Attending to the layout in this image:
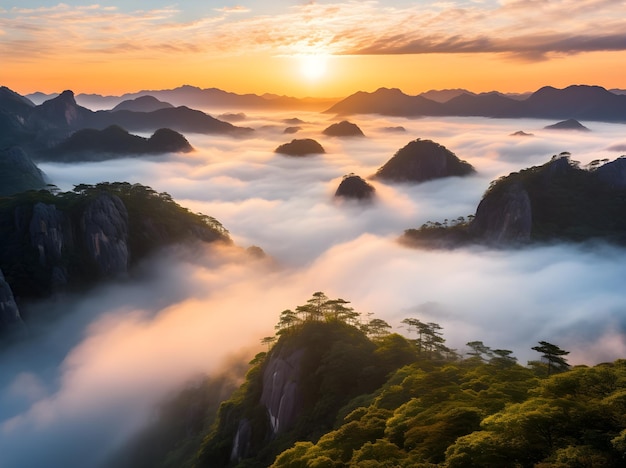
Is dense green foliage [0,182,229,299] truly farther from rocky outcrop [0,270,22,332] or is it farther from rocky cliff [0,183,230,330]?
rocky outcrop [0,270,22,332]

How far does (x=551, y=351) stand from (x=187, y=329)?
140m

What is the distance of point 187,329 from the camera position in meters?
170

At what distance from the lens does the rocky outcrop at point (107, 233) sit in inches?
7082

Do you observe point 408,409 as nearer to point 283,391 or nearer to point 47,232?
point 283,391

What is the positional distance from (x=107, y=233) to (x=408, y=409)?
17453cm

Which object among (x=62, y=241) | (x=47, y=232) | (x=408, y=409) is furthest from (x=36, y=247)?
(x=408, y=409)

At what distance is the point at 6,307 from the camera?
14812 cm

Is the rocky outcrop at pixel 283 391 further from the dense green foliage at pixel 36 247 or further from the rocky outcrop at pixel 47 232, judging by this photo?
the rocky outcrop at pixel 47 232

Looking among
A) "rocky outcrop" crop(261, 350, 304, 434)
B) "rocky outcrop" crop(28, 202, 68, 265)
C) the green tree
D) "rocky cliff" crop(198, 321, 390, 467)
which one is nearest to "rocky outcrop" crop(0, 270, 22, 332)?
"rocky outcrop" crop(28, 202, 68, 265)

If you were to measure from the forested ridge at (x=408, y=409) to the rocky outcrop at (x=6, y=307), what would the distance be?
299ft

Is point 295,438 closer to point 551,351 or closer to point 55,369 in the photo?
point 551,351

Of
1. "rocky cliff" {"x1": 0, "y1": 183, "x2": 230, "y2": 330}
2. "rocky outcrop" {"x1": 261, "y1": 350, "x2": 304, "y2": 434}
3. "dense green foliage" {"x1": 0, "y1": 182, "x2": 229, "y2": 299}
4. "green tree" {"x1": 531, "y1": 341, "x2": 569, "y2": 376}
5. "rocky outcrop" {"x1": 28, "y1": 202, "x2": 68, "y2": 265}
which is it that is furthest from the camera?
"rocky cliff" {"x1": 0, "y1": 183, "x2": 230, "y2": 330}

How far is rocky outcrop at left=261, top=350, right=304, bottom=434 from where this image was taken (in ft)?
224

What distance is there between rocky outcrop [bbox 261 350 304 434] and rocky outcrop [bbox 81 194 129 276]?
135m
